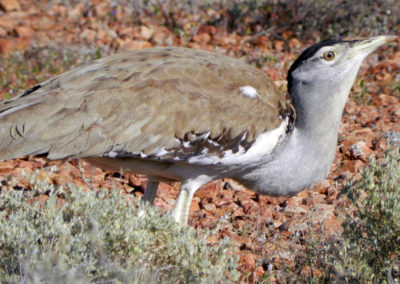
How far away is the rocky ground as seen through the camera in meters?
3.54

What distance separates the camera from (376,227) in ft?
8.72

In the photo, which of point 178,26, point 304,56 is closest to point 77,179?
point 304,56

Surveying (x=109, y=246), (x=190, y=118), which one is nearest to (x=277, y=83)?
(x=190, y=118)

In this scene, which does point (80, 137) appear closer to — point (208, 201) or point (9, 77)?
point (208, 201)

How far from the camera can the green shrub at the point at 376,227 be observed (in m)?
2.58

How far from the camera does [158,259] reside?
2621 millimetres

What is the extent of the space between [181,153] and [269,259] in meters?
0.79

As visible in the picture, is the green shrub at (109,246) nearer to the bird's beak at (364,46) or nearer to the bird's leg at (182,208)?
the bird's leg at (182,208)

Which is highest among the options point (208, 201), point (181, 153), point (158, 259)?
point (181, 153)

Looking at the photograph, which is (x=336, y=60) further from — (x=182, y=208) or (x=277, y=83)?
(x=277, y=83)

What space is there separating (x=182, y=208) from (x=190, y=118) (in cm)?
49

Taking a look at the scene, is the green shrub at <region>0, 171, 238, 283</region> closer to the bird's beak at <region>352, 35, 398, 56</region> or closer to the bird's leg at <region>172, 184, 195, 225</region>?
the bird's leg at <region>172, 184, 195, 225</region>

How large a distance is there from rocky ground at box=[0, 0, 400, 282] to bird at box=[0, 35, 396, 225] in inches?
10.5

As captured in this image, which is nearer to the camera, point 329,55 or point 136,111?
point 136,111
